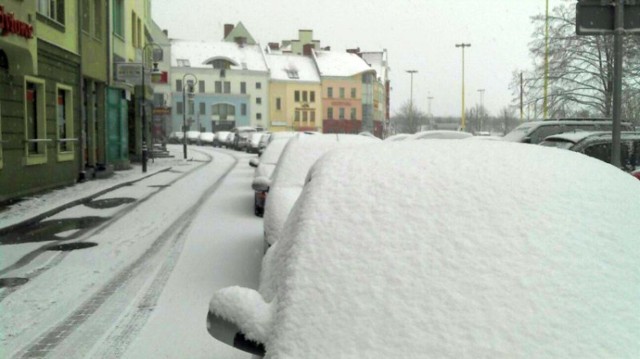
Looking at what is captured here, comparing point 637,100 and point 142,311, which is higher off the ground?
point 637,100

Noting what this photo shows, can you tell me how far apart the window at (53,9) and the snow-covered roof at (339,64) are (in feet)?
240

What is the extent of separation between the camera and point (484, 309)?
245 centimetres

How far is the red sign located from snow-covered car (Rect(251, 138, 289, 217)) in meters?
5.32

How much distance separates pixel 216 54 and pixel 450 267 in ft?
285

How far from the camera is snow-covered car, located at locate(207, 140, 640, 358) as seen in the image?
2.37 m

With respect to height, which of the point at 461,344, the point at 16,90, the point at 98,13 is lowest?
the point at 461,344

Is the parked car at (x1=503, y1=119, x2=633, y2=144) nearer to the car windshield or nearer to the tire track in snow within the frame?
the car windshield

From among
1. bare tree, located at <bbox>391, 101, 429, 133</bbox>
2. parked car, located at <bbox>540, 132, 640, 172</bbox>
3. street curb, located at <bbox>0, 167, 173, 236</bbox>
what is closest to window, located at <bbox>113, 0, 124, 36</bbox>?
street curb, located at <bbox>0, 167, 173, 236</bbox>

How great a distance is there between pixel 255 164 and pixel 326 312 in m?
11.9

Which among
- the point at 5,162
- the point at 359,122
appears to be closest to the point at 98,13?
the point at 5,162

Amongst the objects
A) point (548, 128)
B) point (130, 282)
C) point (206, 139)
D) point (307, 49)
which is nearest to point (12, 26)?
point (130, 282)

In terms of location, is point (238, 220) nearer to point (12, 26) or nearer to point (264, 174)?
point (264, 174)

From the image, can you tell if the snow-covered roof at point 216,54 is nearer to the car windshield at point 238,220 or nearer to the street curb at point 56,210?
the car windshield at point 238,220

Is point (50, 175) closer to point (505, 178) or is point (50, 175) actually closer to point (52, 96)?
point (52, 96)
